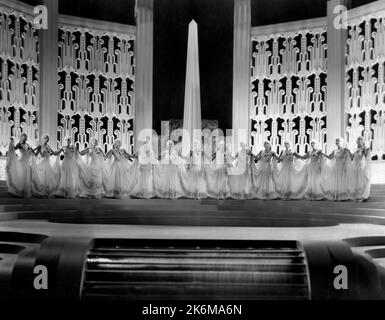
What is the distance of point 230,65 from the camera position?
40.8 ft

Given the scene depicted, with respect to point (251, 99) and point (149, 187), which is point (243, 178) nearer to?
point (149, 187)

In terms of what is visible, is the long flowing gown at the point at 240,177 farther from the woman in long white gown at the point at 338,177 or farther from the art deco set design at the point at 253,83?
the art deco set design at the point at 253,83

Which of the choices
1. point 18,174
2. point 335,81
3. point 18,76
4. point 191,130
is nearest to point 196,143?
point 191,130

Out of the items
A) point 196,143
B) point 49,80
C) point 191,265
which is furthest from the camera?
point 49,80

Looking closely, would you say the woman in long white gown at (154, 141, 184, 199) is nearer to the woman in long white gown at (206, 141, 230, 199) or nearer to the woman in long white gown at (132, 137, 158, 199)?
the woman in long white gown at (132, 137, 158, 199)

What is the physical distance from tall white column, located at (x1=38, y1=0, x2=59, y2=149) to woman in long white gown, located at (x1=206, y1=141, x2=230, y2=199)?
4.01 m

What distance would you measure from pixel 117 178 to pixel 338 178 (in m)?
3.49

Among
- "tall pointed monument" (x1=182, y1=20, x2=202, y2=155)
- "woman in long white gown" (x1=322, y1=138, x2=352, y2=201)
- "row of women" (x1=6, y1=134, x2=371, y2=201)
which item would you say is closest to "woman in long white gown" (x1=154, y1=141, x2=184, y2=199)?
"row of women" (x1=6, y1=134, x2=371, y2=201)

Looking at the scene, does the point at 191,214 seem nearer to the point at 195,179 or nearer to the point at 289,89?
the point at 195,179

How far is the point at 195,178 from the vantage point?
8.72 meters

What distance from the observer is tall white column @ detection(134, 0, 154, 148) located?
1207cm

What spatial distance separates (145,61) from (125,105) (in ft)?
3.58

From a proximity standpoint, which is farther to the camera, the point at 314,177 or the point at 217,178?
the point at 217,178
